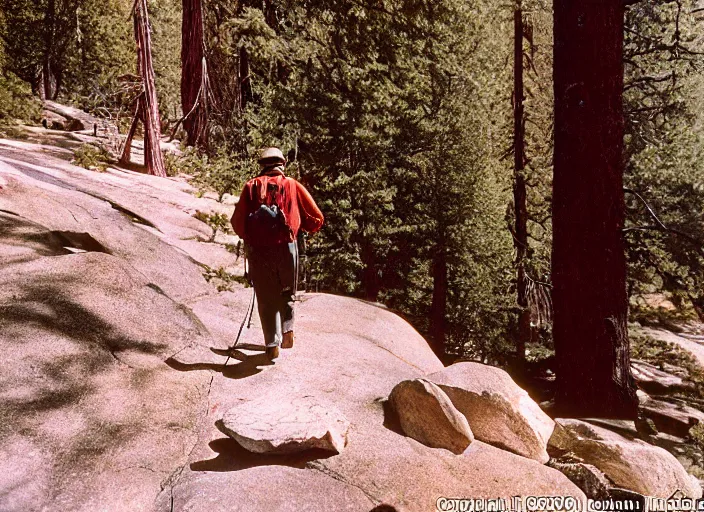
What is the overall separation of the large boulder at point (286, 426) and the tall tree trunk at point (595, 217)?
103 inches

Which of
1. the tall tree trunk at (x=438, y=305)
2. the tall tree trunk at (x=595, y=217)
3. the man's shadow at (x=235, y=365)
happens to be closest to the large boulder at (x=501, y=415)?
the tall tree trunk at (x=595, y=217)

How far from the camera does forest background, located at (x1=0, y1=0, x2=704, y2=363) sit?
10.2 metres

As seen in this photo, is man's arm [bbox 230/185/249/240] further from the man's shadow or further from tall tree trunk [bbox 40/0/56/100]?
tall tree trunk [bbox 40/0/56/100]

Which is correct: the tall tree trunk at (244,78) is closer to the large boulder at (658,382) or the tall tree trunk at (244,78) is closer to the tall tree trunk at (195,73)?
the tall tree trunk at (195,73)

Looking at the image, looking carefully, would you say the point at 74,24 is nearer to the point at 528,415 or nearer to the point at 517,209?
the point at 517,209

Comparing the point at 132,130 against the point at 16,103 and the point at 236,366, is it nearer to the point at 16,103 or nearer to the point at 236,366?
the point at 16,103

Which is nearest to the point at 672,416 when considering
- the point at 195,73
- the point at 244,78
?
the point at 244,78

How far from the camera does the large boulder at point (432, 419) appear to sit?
421cm

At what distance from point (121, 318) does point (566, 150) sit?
14.9 feet

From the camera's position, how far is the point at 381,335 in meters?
7.16

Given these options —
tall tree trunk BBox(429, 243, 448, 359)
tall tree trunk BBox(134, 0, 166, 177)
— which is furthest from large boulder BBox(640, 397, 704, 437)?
tall tree trunk BBox(134, 0, 166, 177)

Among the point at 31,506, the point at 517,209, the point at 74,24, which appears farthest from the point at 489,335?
the point at 74,24

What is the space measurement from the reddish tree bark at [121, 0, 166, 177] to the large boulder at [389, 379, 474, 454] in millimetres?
11102

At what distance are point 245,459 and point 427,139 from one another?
9.52 m
